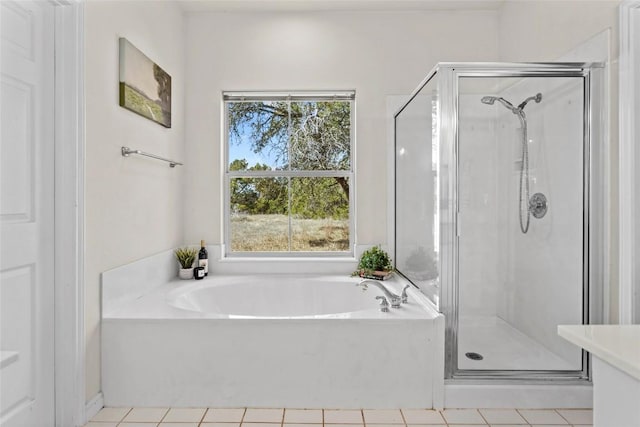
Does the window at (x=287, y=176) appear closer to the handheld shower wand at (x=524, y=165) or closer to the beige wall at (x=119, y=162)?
the beige wall at (x=119, y=162)

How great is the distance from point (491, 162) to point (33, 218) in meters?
2.23

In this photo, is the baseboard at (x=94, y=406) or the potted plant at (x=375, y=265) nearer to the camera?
the baseboard at (x=94, y=406)

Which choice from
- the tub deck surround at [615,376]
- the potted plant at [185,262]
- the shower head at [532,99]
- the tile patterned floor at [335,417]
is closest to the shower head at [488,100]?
the shower head at [532,99]

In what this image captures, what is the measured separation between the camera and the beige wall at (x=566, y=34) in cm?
188

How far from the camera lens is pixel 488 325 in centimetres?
209

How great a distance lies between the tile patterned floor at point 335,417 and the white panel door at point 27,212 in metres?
0.37

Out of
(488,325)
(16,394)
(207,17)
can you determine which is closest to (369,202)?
(488,325)

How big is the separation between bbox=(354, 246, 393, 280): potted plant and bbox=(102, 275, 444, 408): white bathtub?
2.92 feet

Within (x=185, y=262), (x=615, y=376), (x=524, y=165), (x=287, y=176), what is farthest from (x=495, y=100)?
(x=185, y=262)

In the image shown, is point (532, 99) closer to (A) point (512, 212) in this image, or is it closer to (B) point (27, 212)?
(A) point (512, 212)

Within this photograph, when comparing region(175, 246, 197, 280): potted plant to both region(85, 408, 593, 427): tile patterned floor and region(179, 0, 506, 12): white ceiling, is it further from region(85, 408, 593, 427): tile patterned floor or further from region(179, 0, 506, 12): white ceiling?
region(179, 0, 506, 12): white ceiling

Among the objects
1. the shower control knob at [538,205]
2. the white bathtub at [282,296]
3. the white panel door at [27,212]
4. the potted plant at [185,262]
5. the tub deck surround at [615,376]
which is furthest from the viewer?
the potted plant at [185,262]

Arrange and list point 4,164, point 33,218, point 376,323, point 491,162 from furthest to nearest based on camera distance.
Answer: point 491,162 → point 376,323 → point 33,218 → point 4,164

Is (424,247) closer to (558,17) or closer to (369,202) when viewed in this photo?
(369,202)
